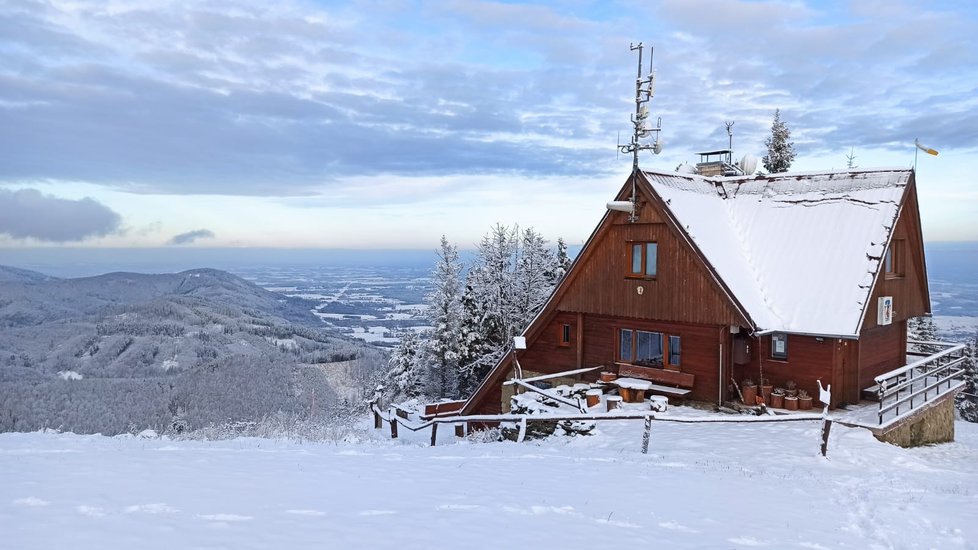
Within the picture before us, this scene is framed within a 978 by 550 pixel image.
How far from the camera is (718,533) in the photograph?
7617 millimetres

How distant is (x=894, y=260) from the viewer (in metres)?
19.7

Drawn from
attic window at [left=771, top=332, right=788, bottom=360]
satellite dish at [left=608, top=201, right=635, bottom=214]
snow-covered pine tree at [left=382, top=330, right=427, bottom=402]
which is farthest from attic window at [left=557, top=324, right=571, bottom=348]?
snow-covered pine tree at [left=382, top=330, right=427, bottom=402]

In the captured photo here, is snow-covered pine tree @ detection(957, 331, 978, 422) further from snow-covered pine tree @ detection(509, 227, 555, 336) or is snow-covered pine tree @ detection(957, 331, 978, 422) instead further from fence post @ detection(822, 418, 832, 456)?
fence post @ detection(822, 418, 832, 456)

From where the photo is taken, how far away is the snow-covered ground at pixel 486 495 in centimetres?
684

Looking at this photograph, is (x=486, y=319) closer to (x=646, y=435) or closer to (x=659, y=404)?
(x=659, y=404)

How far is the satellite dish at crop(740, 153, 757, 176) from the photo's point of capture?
78.3 ft

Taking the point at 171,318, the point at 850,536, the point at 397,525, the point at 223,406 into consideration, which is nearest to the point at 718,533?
the point at 850,536

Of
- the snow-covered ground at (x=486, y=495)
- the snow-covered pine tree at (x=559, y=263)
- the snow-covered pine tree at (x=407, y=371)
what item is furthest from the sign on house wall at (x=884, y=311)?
the snow-covered pine tree at (x=407, y=371)

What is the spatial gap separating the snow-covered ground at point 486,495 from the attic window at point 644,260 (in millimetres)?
6194

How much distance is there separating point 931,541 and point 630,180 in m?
13.1

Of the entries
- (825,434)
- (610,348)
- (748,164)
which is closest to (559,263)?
(748,164)

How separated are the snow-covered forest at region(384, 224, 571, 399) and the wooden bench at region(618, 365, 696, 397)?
2024cm

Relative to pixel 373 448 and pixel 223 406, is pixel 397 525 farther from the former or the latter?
pixel 223 406

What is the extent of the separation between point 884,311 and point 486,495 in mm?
15930
